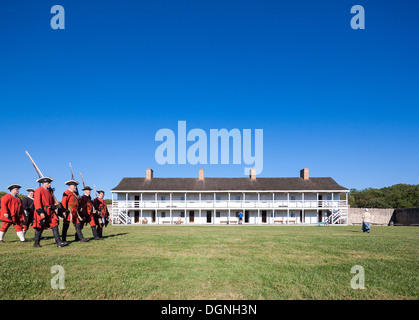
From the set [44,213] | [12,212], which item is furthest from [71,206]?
[12,212]

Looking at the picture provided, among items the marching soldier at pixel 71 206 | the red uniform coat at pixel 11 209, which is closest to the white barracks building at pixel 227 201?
the red uniform coat at pixel 11 209

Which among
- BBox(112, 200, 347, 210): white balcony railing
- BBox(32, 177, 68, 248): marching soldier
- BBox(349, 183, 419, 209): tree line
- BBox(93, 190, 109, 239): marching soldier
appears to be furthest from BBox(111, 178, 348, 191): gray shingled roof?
BBox(349, 183, 419, 209): tree line

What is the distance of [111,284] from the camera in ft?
15.4

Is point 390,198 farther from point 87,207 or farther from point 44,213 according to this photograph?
point 44,213

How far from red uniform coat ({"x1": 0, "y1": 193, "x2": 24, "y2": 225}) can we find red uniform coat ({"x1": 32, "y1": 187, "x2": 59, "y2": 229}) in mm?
3195

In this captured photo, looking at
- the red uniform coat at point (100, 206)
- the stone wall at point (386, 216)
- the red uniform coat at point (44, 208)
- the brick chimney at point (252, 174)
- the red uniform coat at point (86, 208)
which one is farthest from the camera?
the brick chimney at point (252, 174)

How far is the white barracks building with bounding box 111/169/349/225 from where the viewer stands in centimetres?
4459

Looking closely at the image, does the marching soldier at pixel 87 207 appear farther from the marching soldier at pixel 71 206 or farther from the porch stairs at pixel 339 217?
the porch stairs at pixel 339 217

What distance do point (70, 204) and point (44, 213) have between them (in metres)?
1.40

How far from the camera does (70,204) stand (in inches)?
433

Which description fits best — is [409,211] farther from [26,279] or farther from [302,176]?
[26,279]

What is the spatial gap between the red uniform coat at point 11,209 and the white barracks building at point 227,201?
104 ft

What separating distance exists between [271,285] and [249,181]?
4409cm

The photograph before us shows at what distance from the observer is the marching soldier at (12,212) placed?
11951 mm
